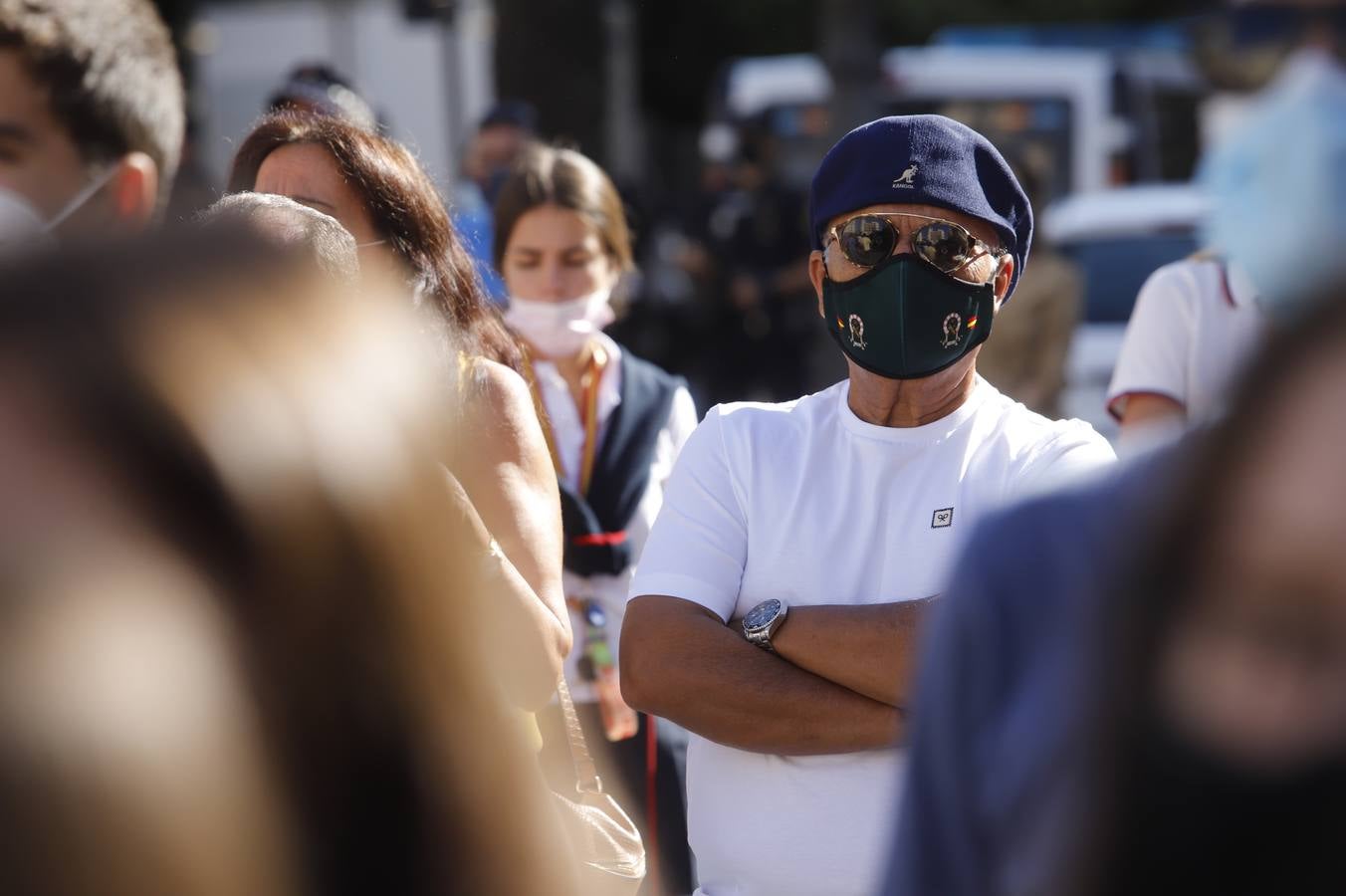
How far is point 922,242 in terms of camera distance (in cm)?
271

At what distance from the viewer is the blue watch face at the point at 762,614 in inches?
100

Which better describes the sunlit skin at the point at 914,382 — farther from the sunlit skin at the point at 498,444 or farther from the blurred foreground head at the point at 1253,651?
the blurred foreground head at the point at 1253,651

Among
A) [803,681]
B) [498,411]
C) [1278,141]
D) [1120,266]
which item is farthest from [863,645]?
[1120,266]

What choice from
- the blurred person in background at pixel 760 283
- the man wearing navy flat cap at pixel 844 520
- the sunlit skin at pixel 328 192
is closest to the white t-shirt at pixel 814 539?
the man wearing navy flat cap at pixel 844 520

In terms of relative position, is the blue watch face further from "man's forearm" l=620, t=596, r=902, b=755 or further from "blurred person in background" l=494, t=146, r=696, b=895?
"blurred person in background" l=494, t=146, r=696, b=895

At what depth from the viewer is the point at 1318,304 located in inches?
36.3

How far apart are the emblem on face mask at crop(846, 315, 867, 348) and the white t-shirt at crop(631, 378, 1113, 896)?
11cm

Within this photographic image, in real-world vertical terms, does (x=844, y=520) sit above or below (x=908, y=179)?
below

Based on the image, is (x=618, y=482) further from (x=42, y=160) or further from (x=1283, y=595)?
(x=1283, y=595)

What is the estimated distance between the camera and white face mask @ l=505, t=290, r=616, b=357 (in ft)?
13.8

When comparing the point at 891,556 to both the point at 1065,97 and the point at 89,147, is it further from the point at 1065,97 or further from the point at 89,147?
the point at 1065,97

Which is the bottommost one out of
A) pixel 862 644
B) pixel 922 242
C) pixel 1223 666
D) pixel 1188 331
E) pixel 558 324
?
pixel 558 324

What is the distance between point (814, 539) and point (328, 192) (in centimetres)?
101

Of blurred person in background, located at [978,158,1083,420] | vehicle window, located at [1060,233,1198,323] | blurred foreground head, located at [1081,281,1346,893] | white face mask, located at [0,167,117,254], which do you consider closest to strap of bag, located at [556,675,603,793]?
white face mask, located at [0,167,117,254]
